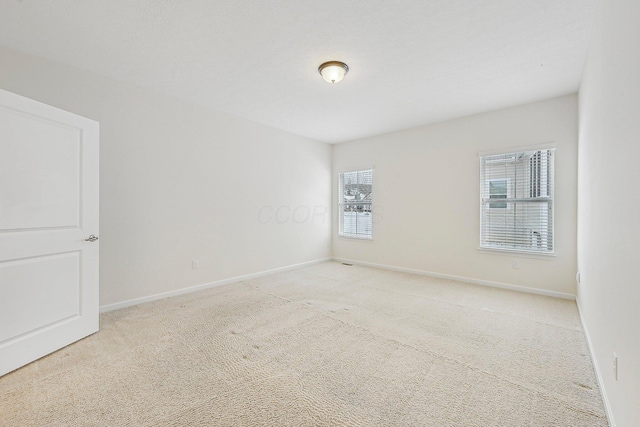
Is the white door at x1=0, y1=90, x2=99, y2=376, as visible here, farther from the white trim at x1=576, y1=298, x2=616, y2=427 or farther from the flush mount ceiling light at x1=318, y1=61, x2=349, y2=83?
the white trim at x1=576, y1=298, x2=616, y2=427

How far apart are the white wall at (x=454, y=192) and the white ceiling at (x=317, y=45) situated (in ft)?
1.59

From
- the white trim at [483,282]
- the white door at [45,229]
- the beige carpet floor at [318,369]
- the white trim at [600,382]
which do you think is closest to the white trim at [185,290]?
the beige carpet floor at [318,369]

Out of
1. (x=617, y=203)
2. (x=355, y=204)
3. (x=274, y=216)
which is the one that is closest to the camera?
(x=617, y=203)

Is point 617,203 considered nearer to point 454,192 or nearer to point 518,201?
point 518,201

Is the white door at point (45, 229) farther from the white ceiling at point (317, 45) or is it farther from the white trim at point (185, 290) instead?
the white ceiling at point (317, 45)

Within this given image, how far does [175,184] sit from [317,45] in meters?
2.59

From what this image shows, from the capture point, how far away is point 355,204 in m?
6.16

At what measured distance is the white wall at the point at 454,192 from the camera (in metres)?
3.75

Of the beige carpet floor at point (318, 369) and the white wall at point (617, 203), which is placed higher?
the white wall at point (617, 203)

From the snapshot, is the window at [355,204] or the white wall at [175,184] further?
the window at [355,204]

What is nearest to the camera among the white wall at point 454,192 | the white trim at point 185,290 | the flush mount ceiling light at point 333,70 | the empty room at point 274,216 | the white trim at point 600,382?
the white trim at point 600,382

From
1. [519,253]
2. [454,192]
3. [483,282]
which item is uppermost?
[454,192]

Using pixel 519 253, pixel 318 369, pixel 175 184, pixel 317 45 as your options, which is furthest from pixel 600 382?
pixel 175 184

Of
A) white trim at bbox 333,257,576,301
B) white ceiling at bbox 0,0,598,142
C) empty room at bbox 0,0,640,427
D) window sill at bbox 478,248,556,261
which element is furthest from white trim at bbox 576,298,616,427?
white ceiling at bbox 0,0,598,142
